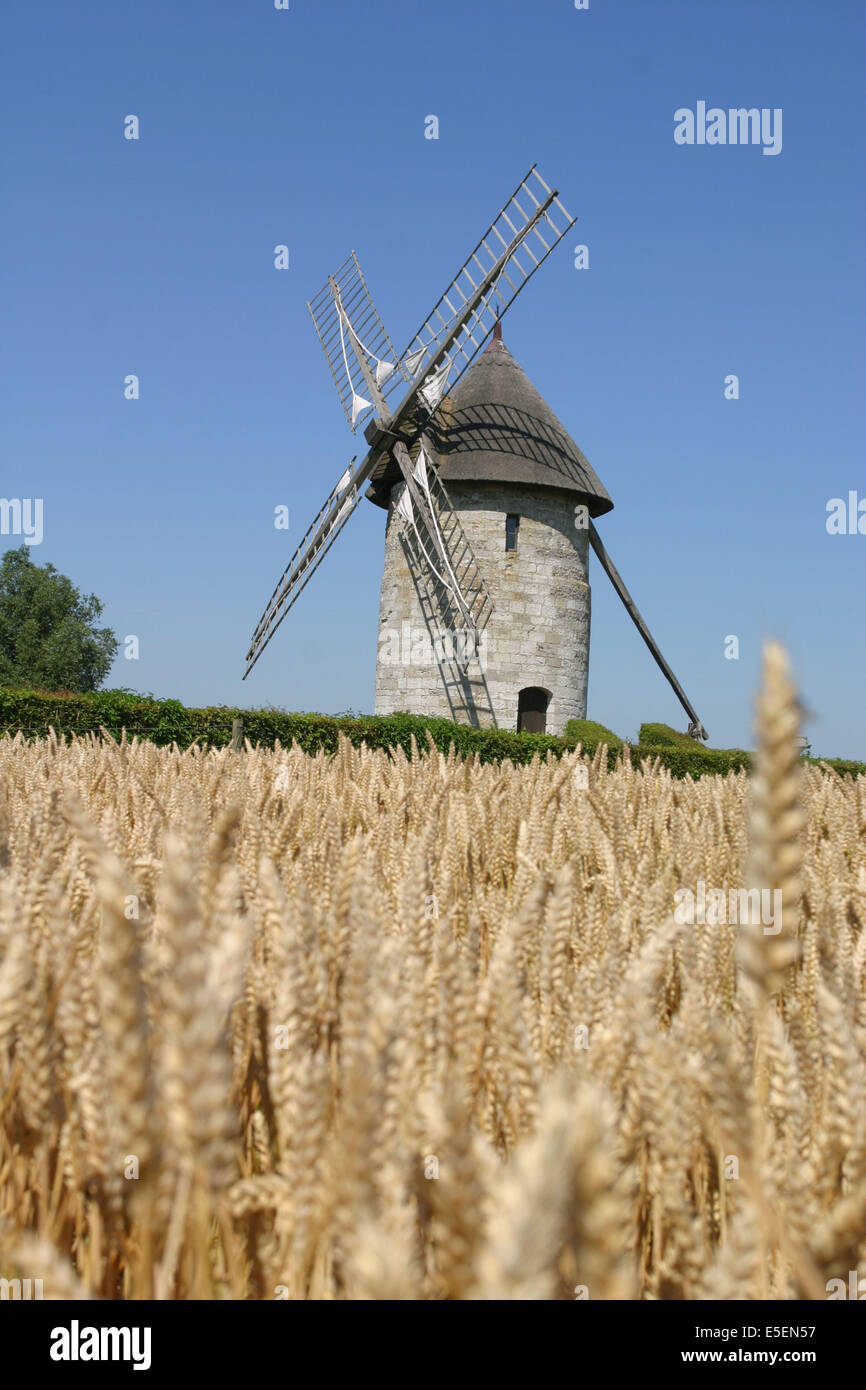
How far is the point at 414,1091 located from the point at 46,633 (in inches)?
1954

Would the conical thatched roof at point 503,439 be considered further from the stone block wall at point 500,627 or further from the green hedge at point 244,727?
the green hedge at point 244,727

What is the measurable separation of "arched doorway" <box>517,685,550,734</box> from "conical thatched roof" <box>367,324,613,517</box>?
4.85 m

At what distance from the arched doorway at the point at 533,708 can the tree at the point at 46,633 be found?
2906 cm

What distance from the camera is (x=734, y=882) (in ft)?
8.41

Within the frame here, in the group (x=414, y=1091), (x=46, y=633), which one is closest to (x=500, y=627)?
(x=414, y=1091)

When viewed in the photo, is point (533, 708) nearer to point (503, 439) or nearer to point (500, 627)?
point (500, 627)

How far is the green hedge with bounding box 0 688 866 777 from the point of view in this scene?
1136cm

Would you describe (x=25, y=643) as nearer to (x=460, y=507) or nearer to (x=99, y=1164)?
(x=460, y=507)

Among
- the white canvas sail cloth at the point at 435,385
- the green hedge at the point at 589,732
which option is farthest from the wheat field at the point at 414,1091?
the white canvas sail cloth at the point at 435,385

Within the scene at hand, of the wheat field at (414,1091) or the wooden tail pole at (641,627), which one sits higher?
the wooden tail pole at (641,627)

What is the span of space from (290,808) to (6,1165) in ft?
5.39

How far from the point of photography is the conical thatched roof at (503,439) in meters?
21.7

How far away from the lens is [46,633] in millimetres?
46625
